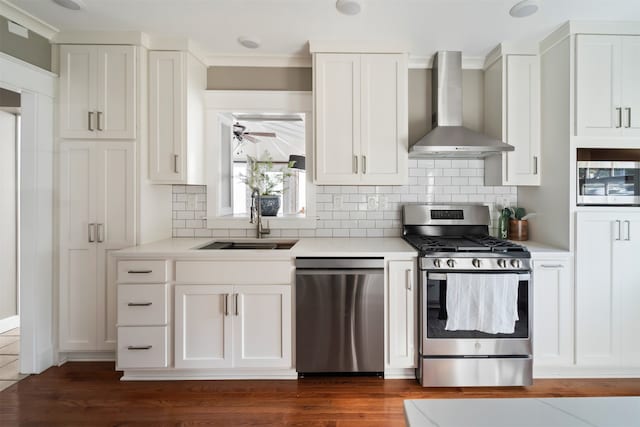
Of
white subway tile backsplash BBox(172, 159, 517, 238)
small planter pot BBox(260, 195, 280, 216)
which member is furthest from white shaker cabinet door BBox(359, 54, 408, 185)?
small planter pot BBox(260, 195, 280, 216)

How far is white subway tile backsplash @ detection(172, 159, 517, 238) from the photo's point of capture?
3184mm

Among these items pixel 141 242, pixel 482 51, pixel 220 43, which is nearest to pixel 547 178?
pixel 482 51

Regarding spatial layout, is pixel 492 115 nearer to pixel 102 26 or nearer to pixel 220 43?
pixel 220 43

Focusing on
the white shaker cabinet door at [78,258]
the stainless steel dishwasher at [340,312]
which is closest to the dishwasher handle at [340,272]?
the stainless steel dishwasher at [340,312]

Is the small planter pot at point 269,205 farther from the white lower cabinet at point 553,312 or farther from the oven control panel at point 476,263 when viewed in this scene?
the white lower cabinet at point 553,312

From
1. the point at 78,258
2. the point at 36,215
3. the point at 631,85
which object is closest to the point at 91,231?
the point at 78,258

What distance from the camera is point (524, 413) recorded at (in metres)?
0.74

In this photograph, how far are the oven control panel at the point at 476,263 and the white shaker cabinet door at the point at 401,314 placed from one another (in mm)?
164

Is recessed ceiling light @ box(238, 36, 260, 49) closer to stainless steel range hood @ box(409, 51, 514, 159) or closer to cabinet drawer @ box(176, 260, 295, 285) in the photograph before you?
stainless steel range hood @ box(409, 51, 514, 159)

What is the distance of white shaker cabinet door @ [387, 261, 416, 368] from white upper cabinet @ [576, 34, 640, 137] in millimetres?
1641

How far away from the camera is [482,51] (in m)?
2.97

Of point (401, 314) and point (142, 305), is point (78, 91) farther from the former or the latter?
point (401, 314)

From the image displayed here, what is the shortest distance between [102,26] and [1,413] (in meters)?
2.73

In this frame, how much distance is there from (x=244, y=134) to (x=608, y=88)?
9.56ft
